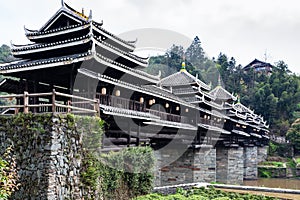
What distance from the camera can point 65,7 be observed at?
12.9 metres

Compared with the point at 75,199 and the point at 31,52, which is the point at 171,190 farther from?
the point at 31,52

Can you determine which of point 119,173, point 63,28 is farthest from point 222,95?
point 119,173

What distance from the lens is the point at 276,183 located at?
1250 inches

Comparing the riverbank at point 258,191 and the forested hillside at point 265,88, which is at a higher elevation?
the forested hillside at point 265,88

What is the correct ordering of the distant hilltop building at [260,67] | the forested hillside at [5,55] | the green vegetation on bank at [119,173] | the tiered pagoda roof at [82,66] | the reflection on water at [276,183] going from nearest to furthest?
the green vegetation on bank at [119,173]
the tiered pagoda roof at [82,66]
the reflection on water at [276,183]
the forested hillside at [5,55]
the distant hilltop building at [260,67]

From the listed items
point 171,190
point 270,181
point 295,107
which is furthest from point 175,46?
point 171,190

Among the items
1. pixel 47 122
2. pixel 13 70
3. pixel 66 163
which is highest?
pixel 13 70

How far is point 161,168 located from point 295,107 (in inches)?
1748

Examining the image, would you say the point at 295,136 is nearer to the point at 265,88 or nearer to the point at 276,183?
the point at 276,183

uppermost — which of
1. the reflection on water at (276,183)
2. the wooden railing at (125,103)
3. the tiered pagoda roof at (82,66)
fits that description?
the tiered pagoda roof at (82,66)

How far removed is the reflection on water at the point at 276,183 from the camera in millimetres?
30247

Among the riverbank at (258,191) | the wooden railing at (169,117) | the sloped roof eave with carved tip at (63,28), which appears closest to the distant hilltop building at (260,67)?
the wooden railing at (169,117)

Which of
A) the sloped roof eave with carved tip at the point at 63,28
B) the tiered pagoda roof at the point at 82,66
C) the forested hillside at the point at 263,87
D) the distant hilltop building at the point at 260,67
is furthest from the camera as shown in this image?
the distant hilltop building at the point at 260,67

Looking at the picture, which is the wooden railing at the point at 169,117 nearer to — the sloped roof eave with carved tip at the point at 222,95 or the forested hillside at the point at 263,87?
the sloped roof eave with carved tip at the point at 222,95
